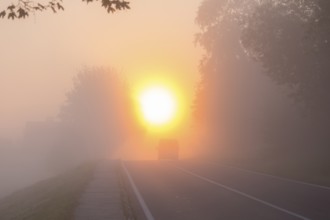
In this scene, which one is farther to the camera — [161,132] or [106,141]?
[161,132]

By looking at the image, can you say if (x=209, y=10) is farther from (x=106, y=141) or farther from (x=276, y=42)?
(x=106, y=141)

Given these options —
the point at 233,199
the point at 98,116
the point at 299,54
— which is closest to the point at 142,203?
the point at 233,199

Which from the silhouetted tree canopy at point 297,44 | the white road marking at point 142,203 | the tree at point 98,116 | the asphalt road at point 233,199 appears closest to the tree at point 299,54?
the silhouetted tree canopy at point 297,44

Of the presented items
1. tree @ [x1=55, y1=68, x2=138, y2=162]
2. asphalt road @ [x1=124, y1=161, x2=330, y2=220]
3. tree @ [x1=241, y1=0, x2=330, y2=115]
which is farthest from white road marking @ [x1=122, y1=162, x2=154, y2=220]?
tree @ [x1=55, y1=68, x2=138, y2=162]

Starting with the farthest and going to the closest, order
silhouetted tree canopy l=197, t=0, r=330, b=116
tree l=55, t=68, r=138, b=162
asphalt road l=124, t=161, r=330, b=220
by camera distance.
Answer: tree l=55, t=68, r=138, b=162 < silhouetted tree canopy l=197, t=0, r=330, b=116 < asphalt road l=124, t=161, r=330, b=220

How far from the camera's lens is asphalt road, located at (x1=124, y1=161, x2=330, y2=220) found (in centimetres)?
1604

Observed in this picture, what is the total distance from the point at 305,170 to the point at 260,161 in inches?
440

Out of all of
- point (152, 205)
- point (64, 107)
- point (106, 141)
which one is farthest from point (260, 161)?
point (64, 107)

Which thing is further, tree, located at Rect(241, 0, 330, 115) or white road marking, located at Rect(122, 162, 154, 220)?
tree, located at Rect(241, 0, 330, 115)

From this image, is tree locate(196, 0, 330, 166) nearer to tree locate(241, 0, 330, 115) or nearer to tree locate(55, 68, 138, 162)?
tree locate(241, 0, 330, 115)

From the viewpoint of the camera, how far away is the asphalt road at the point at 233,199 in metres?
16.0

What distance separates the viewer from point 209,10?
63.6 m

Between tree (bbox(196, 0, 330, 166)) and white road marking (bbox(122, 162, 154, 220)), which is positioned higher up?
tree (bbox(196, 0, 330, 166))

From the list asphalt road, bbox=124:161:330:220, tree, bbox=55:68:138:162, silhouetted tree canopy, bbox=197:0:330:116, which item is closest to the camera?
asphalt road, bbox=124:161:330:220
